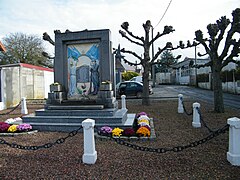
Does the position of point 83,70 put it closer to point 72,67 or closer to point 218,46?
point 72,67

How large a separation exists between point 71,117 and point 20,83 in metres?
9.47

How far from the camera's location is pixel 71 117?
741 centimetres

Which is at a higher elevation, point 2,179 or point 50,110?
point 50,110

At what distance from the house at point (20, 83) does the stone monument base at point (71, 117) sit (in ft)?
23.4

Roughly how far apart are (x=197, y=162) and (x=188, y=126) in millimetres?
3398

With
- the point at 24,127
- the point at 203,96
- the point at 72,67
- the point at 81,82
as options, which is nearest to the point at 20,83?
the point at 72,67

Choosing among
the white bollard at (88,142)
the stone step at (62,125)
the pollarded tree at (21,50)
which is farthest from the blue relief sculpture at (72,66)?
the pollarded tree at (21,50)

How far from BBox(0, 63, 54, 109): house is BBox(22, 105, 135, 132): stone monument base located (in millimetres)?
7137

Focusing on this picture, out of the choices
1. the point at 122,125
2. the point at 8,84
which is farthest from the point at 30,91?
the point at 122,125

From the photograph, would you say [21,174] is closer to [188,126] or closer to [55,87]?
[55,87]

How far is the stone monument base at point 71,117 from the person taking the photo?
23.1ft

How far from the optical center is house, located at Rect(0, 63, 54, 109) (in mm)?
13516

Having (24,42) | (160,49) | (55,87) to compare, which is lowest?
(55,87)

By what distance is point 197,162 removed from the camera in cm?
425
